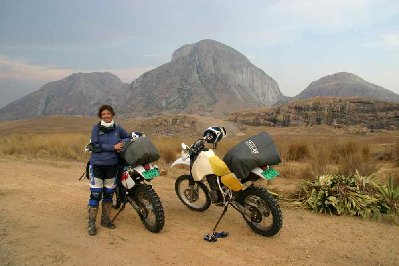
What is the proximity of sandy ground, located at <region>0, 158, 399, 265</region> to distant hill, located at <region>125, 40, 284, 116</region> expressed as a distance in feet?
300

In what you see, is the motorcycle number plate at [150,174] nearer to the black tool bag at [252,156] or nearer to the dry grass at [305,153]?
the black tool bag at [252,156]

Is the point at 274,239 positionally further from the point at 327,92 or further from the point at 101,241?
the point at 327,92

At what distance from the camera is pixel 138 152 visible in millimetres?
6055

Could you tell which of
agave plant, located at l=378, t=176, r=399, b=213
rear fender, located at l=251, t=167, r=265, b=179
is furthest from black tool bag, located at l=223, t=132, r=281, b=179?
agave plant, located at l=378, t=176, r=399, b=213

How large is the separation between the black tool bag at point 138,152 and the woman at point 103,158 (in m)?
0.13

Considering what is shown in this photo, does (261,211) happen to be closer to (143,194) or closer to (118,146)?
(143,194)

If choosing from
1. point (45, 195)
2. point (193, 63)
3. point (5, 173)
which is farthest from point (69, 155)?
point (193, 63)

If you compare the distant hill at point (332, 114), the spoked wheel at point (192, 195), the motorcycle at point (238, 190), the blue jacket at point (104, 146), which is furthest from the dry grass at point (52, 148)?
the distant hill at point (332, 114)

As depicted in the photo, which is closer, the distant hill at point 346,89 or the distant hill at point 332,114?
the distant hill at point 332,114

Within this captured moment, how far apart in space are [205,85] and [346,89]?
4162 centimetres

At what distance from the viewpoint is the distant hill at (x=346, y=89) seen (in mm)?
114125

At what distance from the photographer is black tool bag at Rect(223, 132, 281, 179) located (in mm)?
5734

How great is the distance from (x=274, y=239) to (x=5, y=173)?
26.8ft

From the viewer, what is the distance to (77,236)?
593 cm
